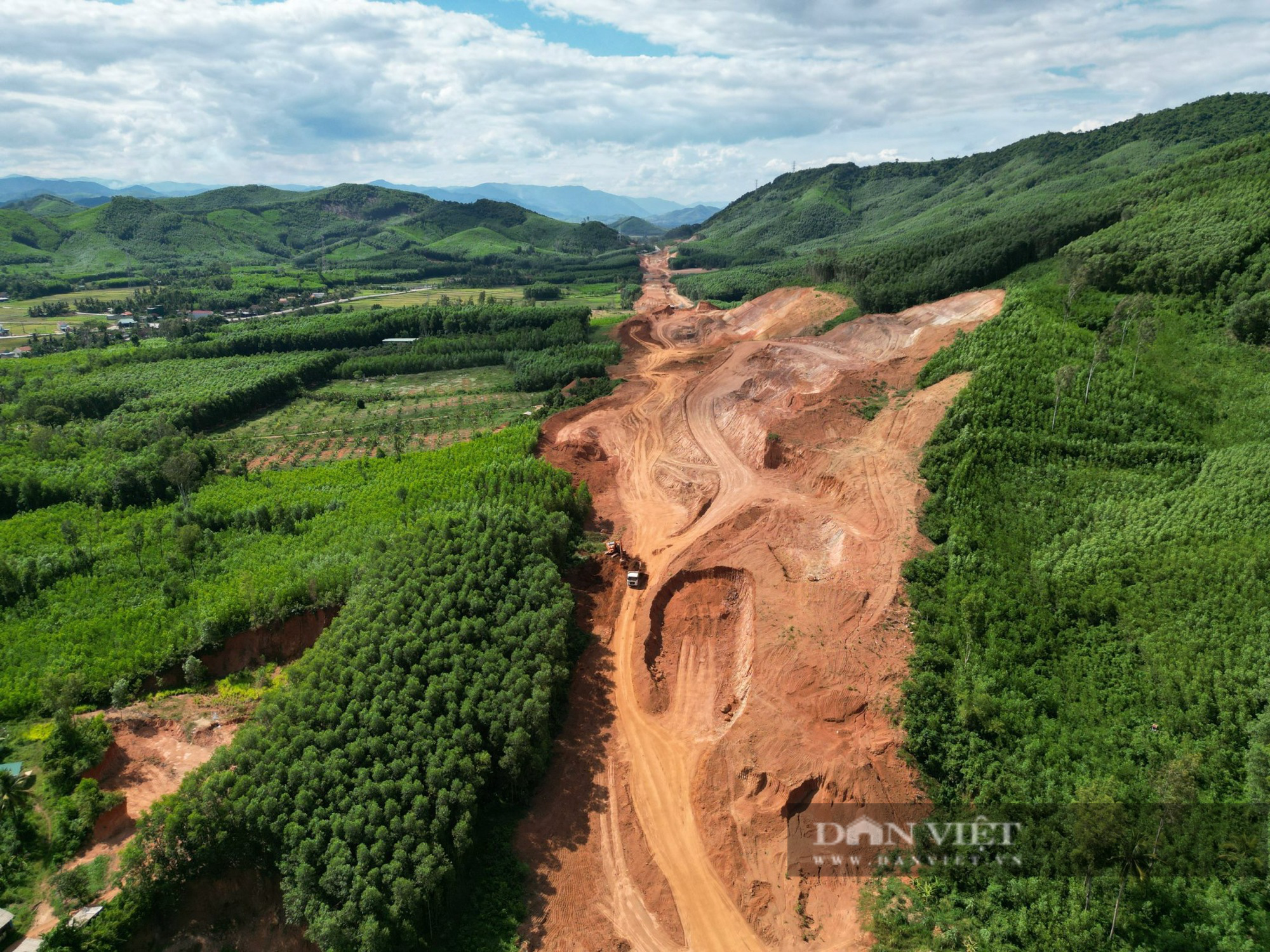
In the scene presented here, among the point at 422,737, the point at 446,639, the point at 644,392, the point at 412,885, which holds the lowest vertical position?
the point at 412,885

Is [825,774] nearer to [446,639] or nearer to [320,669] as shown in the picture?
[446,639]

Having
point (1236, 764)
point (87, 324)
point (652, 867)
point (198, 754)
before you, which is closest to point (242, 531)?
point (198, 754)

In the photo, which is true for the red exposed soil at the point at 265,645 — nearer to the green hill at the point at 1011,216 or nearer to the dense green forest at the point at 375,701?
the dense green forest at the point at 375,701

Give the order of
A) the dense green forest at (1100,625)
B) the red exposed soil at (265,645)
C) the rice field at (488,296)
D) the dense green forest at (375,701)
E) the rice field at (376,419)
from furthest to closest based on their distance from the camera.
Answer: the rice field at (488,296)
the rice field at (376,419)
the red exposed soil at (265,645)
the dense green forest at (375,701)
the dense green forest at (1100,625)

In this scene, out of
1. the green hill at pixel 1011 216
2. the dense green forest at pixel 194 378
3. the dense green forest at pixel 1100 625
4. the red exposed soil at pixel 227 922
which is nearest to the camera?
the dense green forest at pixel 1100 625

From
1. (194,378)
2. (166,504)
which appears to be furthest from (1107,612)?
(194,378)

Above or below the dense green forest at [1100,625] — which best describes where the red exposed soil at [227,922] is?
below

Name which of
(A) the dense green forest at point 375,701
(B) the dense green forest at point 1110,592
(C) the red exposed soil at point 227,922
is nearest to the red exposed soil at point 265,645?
(A) the dense green forest at point 375,701
